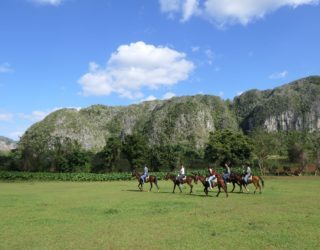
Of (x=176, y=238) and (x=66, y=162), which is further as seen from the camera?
(x=66, y=162)

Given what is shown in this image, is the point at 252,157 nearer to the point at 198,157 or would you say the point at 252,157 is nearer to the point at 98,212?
the point at 198,157

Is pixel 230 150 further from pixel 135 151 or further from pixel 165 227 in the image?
pixel 165 227

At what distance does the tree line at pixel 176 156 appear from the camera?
8000cm

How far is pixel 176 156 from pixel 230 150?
53.8 ft

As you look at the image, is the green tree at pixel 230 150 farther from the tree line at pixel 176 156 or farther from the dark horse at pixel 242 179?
the dark horse at pixel 242 179

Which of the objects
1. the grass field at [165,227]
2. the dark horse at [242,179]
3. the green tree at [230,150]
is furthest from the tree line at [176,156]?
the grass field at [165,227]

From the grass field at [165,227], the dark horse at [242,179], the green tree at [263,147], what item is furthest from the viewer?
the green tree at [263,147]

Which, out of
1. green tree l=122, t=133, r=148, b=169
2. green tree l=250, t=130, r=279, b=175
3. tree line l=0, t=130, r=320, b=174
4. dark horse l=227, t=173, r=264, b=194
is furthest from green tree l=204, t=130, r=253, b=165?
dark horse l=227, t=173, r=264, b=194

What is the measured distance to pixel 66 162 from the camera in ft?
298

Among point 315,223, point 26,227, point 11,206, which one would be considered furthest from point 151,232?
point 11,206

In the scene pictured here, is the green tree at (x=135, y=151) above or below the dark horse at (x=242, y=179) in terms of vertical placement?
above

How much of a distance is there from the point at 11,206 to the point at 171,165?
73.7 metres

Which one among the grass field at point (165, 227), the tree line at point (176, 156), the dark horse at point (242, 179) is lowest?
the grass field at point (165, 227)

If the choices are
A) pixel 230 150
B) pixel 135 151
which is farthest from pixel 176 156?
pixel 230 150
